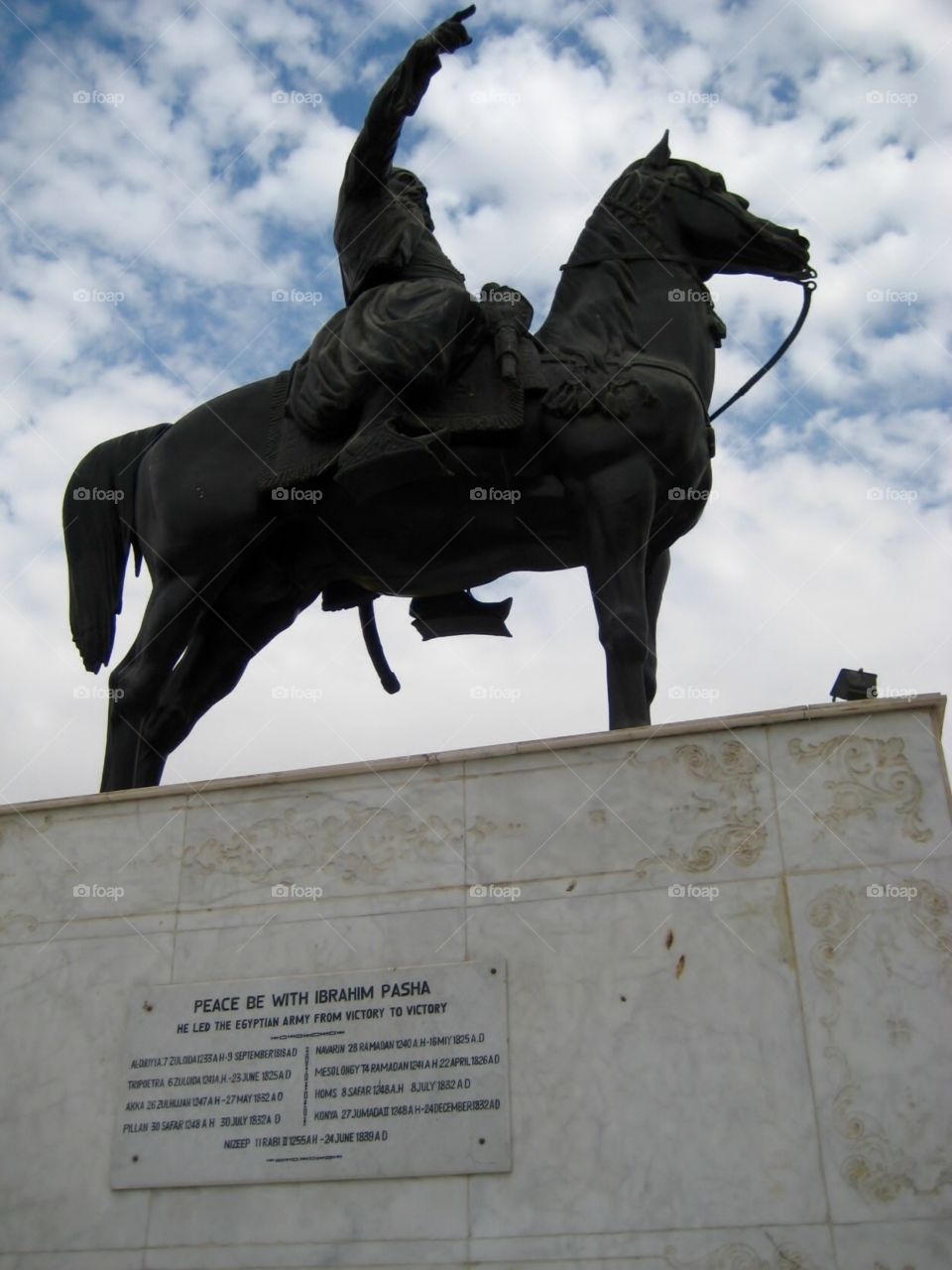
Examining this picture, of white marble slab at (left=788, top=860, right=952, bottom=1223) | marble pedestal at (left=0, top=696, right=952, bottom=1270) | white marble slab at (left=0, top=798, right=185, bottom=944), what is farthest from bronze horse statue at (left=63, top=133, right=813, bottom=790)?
white marble slab at (left=788, top=860, right=952, bottom=1223)

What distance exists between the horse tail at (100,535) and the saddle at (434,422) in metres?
1.07

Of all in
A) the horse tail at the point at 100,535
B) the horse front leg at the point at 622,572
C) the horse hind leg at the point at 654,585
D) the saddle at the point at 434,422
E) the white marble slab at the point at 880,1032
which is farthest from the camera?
the horse tail at the point at 100,535

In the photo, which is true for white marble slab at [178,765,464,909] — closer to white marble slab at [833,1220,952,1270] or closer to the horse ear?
white marble slab at [833,1220,952,1270]

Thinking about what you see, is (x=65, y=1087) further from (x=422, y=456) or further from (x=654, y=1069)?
(x=422, y=456)

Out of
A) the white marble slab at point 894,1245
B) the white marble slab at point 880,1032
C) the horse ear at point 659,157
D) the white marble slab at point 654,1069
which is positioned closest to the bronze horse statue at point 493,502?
the horse ear at point 659,157

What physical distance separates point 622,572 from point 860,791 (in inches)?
75.5

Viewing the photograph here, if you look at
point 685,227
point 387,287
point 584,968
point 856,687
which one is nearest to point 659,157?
point 685,227

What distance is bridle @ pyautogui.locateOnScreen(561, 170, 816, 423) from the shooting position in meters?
8.59

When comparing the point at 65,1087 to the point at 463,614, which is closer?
the point at 65,1087

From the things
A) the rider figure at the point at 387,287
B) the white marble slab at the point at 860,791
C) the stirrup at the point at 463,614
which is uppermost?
the rider figure at the point at 387,287

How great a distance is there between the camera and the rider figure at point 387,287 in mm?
8055

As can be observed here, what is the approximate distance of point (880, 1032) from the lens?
560 cm

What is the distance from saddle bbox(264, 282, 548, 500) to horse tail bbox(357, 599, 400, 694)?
3.85ft

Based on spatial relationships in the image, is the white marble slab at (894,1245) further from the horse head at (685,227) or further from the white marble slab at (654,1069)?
the horse head at (685,227)
